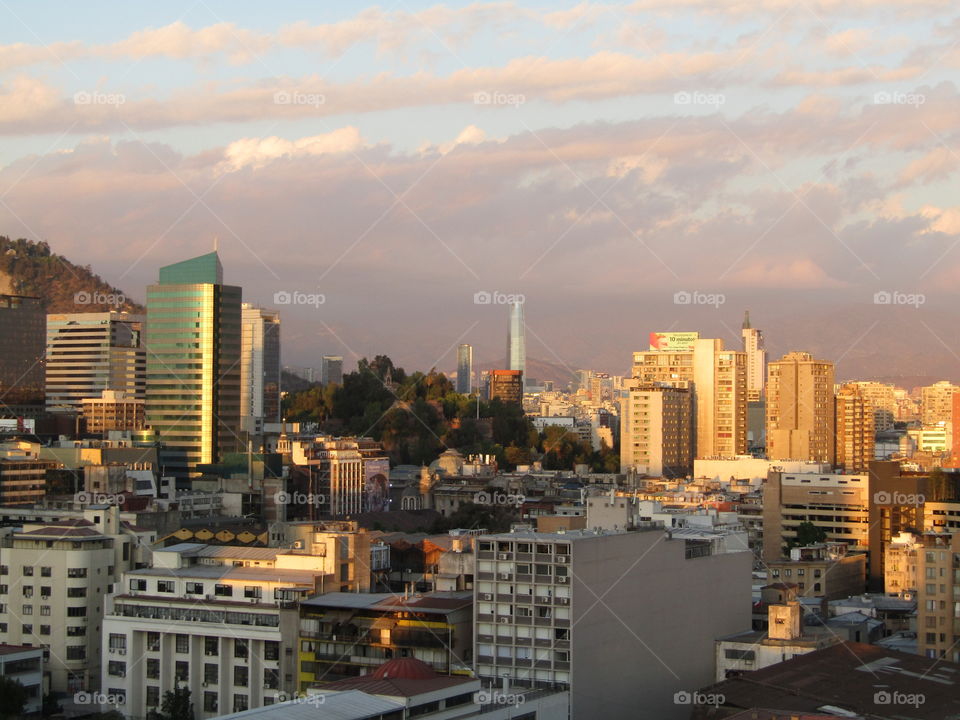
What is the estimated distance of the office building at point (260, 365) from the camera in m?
67.2

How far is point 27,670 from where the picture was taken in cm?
2303

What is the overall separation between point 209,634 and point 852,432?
4668cm

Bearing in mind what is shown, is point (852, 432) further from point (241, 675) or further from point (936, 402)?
point (241, 675)

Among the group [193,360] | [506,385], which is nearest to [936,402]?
[506,385]
